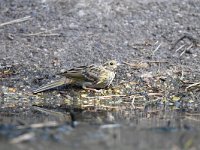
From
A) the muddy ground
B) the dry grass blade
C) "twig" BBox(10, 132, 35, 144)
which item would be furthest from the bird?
"twig" BBox(10, 132, 35, 144)

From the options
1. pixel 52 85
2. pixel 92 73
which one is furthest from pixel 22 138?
pixel 92 73

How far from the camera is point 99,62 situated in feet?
40.7

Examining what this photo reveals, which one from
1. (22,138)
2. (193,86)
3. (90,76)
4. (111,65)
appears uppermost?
(111,65)

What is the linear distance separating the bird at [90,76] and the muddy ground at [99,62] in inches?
5.5

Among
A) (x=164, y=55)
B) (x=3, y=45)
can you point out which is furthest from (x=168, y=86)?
(x=3, y=45)

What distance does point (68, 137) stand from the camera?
321 inches

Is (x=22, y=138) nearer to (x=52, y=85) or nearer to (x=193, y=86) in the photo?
(x=52, y=85)

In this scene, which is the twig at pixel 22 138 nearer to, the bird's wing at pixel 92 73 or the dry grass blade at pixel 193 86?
the bird's wing at pixel 92 73

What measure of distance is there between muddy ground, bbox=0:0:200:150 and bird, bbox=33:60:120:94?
0.14m

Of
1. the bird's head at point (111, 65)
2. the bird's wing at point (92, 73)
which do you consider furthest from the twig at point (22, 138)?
the bird's head at point (111, 65)

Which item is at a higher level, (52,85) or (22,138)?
(52,85)

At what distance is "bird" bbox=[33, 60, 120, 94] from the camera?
11.5 m

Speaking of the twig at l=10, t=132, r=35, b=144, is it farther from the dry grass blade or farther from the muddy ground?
the dry grass blade

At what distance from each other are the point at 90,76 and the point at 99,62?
0.82 meters
